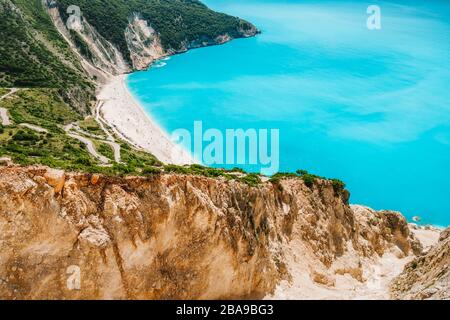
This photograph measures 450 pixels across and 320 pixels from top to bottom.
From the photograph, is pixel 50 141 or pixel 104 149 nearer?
pixel 50 141

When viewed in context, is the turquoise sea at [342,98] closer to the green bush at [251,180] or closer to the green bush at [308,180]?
the green bush at [308,180]

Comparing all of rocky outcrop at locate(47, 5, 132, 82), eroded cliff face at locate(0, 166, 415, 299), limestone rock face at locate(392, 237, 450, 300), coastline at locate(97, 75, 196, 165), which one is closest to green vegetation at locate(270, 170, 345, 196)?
eroded cliff face at locate(0, 166, 415, 299)

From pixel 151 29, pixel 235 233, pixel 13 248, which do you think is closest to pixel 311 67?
pixel 151 29

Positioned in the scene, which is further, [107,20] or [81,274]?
[107,20]

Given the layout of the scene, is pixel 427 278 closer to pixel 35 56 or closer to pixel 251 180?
pixel 251 180

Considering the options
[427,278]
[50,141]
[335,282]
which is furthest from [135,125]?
[427,278]
